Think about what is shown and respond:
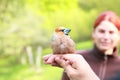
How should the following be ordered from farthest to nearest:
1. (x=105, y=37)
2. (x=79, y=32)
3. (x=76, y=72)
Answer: (x=79, y=32) → (x=105, y=37) → (x=76, y=72)

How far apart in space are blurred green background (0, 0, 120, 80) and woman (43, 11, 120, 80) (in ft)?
3.52

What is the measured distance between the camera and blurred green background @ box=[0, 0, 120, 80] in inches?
152

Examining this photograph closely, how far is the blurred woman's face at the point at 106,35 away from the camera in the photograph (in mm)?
2779

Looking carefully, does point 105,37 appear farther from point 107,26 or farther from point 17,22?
point 17,22

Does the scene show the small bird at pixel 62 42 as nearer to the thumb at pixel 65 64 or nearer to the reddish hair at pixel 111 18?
the thumb at pixel 65 64

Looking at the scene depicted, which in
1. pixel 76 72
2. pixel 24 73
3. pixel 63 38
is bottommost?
pixel 24 73

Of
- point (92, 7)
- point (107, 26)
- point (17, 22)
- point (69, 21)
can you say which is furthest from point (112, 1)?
point (107, 26)

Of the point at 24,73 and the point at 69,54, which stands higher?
the point at 69,54

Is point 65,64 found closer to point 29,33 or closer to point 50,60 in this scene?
point 50,60

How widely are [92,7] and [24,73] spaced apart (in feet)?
2.88

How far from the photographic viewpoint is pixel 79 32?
4.09 meters

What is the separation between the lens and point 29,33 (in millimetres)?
3902

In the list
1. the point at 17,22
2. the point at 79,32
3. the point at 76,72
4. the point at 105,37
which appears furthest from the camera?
the point at 79,32

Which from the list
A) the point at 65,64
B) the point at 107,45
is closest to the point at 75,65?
the point at 65,64
